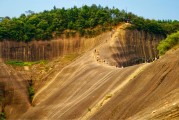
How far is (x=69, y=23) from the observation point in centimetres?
8919

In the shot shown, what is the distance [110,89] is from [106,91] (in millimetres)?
Result: 483

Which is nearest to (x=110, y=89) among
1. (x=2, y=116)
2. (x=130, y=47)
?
(x=2, y=116)

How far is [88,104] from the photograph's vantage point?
137 ft

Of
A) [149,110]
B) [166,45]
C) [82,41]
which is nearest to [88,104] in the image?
[149,110]

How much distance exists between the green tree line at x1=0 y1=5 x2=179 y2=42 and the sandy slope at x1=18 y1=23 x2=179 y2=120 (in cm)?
1718

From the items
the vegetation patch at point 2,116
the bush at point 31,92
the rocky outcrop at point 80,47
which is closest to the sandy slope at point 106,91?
the bush at point 31,92

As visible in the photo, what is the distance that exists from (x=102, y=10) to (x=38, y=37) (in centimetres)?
1477

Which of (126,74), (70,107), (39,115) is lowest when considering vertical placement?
(39,115)

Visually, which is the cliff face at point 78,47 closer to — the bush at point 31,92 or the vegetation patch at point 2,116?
the bush at point 31,92

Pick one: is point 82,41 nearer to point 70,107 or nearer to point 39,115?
point 39,115

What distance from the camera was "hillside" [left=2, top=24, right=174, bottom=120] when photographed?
2967cm

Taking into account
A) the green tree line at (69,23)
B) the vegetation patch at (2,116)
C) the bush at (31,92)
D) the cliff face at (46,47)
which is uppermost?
the green tree line at (69,23)

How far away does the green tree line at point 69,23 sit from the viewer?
3349 inches

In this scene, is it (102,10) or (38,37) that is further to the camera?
(102,10)
